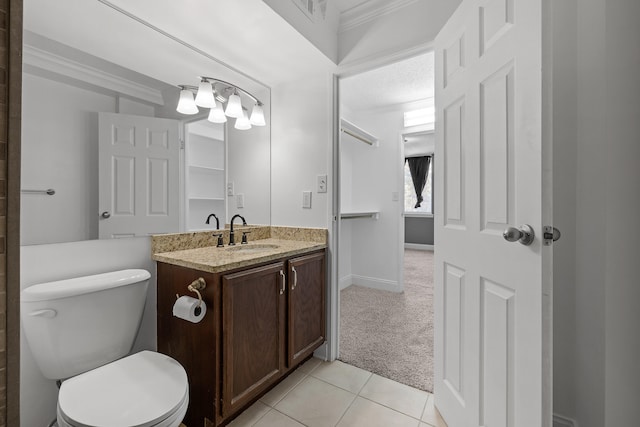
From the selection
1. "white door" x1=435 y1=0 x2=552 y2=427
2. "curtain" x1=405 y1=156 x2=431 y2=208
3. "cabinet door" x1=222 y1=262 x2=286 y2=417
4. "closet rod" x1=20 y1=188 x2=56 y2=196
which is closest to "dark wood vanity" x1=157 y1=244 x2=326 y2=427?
"cabinet door" x1=222 y1=262 x2=286 y2=417

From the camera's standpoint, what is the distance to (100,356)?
3.78ft

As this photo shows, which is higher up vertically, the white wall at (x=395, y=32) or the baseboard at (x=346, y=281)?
the white wall at (x=395, y=32)

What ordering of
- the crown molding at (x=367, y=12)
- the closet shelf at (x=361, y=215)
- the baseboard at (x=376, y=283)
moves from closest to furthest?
the crown molding at (x=367, y=12)
the closet shelf at (x=361, y=215)
the baseboard at (x=376, y=283)

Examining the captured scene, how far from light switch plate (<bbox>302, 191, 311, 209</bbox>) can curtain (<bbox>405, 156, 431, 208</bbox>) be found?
544 centimetres

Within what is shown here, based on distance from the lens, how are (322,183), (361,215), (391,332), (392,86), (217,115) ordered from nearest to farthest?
(217,115) → (322,183) → (391,332) → (392,86) → (361,215)

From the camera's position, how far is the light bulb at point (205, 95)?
167 centimetres

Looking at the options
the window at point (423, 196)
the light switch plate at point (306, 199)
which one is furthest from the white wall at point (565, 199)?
the window at point (423, 196)

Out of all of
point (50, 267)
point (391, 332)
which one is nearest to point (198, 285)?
point (50, 267)

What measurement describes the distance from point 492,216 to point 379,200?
2.48m

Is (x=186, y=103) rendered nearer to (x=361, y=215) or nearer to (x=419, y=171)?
(x=361, y=215)

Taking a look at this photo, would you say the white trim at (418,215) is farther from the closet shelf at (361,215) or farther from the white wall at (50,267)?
the white wall at (50,267)

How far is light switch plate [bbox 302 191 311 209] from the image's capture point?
201 centimetres

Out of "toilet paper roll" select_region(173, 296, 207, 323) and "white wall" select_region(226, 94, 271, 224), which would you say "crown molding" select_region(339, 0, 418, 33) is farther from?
"toilet paper roll" select_region(173, 296, 207, 323)

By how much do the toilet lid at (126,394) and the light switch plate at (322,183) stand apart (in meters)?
1.28
